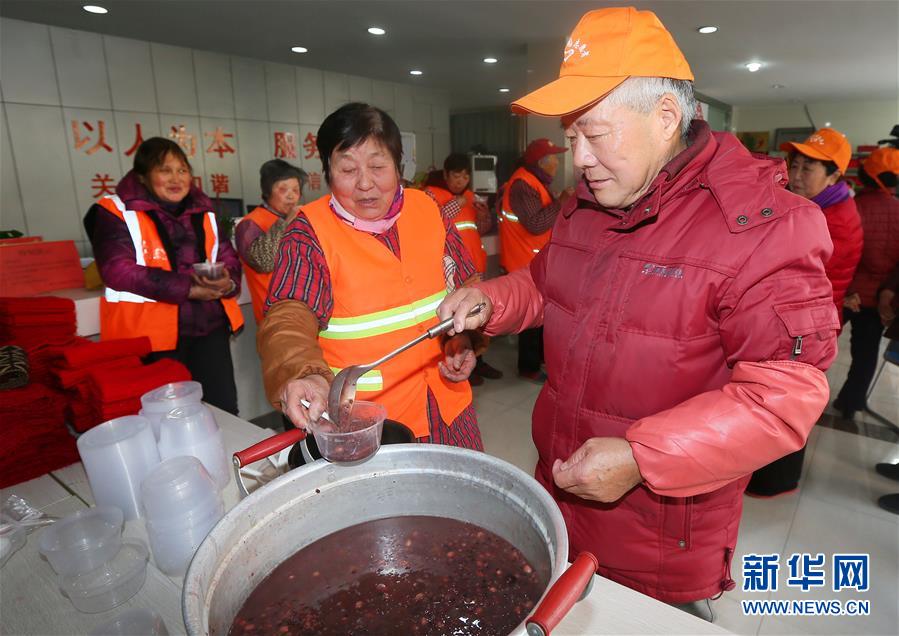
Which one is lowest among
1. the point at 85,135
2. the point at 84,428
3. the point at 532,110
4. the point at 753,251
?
the point at 84,428

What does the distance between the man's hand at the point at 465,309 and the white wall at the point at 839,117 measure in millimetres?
13378

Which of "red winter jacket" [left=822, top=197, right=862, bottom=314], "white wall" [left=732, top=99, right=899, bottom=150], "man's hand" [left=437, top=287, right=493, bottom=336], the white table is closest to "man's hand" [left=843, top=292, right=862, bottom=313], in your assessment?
"red winter jacket" [left=822, top=197, right=862, bottom=314]

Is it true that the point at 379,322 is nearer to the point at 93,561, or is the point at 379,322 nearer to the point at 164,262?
the point at 93,561

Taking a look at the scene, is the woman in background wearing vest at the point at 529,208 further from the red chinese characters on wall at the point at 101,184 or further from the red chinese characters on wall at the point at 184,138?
the red chinese characters on wall at the point at 101,184

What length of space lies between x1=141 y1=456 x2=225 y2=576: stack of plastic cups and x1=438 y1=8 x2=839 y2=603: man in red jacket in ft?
1.98

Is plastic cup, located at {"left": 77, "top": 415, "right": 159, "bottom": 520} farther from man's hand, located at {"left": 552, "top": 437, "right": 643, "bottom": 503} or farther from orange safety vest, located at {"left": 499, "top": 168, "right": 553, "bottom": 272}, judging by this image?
orange safety vest, located at {"left": 499, "top": 168, "right": 553, "bottom": 272}

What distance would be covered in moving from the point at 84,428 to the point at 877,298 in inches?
142

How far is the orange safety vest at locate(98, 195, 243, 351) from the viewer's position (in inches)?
81.6

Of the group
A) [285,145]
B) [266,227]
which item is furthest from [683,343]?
[285,145]

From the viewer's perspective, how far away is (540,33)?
4934mm

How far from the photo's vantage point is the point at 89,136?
4781mm

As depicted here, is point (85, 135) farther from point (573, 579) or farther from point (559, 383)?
point (573, 579)

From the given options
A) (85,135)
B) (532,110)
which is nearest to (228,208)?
(85,135)

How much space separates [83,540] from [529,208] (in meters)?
3.10
